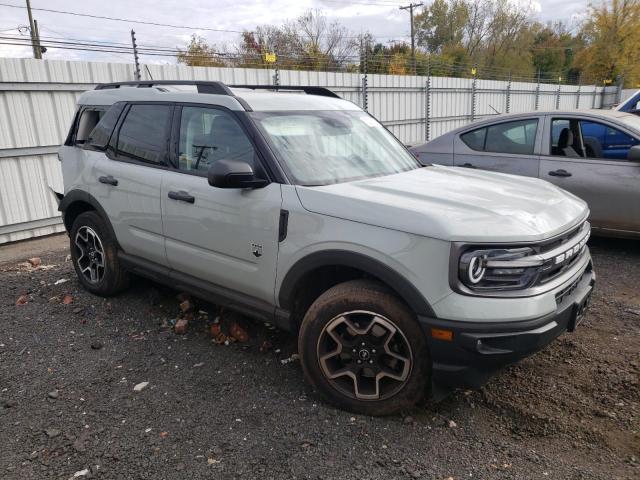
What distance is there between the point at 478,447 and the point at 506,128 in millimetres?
4537

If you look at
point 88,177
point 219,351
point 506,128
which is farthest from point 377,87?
point 219,351

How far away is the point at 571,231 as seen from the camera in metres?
2.97

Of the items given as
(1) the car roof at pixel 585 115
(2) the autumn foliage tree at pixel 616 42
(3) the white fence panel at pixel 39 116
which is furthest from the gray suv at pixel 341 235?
(2) the autumn foliage tree at pixel 616 42

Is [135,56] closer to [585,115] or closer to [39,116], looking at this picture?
[39,116]

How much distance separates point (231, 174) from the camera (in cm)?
302

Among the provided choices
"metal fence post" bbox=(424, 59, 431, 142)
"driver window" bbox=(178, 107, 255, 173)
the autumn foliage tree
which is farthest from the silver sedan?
the autumn foliage tree

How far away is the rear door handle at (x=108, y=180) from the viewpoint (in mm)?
4250

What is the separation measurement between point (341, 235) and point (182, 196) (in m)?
1.38

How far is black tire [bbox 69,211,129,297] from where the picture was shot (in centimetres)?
459

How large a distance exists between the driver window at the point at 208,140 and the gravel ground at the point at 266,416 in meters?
1.41

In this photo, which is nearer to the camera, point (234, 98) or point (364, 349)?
point (364, 349)

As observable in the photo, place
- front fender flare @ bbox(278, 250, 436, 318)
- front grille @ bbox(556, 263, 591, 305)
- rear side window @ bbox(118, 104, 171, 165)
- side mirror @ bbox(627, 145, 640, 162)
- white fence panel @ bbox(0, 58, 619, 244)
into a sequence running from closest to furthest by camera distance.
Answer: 1. front fender flare @ bbox(278, 250, 436, 318)
2. front grille @ bbox(556, 263, 591, 305)
3. rear side window @ bbox(118, 104, 171, 165)
4. side mirror @ bbox(627, 145, 640, 162)
5. white fence panel @ bbox(0, 58, 619, 244)

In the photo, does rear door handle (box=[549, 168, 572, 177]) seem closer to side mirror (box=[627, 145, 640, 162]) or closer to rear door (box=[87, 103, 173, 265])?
side mirror (box=[627, 145, 640, 162])

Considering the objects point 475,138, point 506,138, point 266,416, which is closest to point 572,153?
point 506,138
